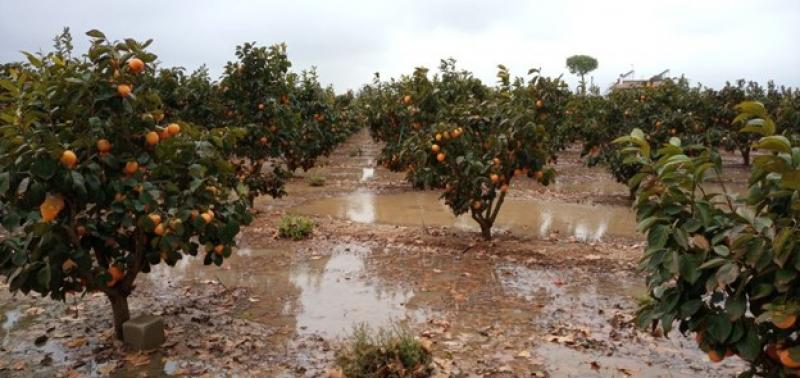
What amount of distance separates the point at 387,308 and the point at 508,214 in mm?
5881

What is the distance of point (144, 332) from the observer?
4.74 meters

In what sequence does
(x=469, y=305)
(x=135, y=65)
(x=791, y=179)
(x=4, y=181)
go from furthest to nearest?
(x=469, y=305)
(x=135, y=65)
(x=4, y=181)
(x=791, y=179)

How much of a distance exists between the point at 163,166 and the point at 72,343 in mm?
1819

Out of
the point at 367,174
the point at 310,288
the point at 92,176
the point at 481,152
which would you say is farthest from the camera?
the point at 367,174

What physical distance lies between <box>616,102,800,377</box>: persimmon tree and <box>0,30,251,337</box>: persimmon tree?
3055mm

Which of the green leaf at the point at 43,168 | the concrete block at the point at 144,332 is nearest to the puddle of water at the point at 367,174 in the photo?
the concrete block at the point at 144,332

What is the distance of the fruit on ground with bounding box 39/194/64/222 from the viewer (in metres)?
3.86

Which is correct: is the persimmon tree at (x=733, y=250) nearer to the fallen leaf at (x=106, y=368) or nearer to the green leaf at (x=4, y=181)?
the green leaf at (x=4, y=181)

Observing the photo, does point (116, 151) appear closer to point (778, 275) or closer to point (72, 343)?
point (72, 343)

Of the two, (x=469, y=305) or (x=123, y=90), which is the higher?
(x=123, y=90)

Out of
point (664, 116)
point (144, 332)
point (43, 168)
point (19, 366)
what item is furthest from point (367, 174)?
point (43, 168)

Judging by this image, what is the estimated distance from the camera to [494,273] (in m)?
7.12

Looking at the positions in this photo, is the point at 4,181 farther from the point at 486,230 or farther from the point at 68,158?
the point at 486,230

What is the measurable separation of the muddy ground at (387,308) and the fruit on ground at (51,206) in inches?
50.8
